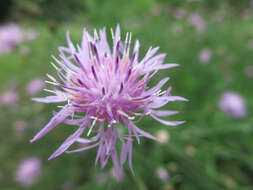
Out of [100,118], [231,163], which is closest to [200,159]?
[231,163]

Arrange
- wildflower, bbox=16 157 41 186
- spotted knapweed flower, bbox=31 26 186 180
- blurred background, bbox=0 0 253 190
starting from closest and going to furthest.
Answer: spotted knapweed flower, bbox=31 26 186 180
blurred background, bbox=0 0 253 190
wildflower, bbox=16 157 41 186

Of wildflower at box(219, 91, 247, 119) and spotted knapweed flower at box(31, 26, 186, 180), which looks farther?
wildflower at box(219, 91, 247, 119)

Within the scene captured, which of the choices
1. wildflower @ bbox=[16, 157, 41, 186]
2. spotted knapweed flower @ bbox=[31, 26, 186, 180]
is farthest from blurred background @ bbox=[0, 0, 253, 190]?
spotted knapweed flower @ bbox=[31, 26, 186, 180]

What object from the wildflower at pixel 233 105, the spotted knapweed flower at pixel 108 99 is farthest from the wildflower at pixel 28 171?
the wildflower at pixel 233 105

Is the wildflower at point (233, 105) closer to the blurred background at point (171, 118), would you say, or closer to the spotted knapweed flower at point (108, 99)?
the blurred background at point (171, 118)

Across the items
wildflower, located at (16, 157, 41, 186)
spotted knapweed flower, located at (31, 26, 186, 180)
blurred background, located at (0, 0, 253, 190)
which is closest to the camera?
spotted knapweed flower, located at (31, 26, 186, 180)

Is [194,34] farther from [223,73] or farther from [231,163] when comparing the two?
[231,163]

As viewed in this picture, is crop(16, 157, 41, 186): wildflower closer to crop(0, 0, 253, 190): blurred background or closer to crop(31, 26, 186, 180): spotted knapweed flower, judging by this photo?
crop(0, 0, 253, 190): blurred background

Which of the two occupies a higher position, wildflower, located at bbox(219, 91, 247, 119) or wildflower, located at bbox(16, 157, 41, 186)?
wildflower, located at bbox(219, 91, 247, 119)
